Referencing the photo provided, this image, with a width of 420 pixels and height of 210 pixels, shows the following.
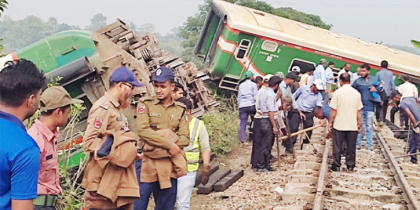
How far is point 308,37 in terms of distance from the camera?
573 inches

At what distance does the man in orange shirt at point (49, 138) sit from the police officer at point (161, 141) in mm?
982

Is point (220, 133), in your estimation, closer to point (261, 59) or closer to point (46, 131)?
point (261, 59)

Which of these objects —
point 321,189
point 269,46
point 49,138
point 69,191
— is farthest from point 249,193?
point 269,46

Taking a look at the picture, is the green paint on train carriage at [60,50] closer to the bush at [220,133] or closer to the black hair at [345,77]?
the bush at [220,133]

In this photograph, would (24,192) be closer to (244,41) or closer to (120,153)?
(120,153)

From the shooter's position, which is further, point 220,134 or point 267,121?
point 220,134

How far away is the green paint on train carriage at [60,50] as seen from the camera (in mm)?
7227

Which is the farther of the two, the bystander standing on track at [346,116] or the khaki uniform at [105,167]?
the bystander standing on track at [346,116]

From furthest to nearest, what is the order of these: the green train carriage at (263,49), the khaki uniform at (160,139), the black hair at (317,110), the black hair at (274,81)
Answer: the green train carriage at (263,49)
the black hair at (317,110)
the black hair at (274,81)
the khaki uniform at (160,139)

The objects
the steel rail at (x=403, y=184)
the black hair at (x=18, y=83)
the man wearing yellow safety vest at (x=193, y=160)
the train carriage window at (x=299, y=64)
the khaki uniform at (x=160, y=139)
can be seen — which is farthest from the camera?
the train carriage window at (x=299, y=64)

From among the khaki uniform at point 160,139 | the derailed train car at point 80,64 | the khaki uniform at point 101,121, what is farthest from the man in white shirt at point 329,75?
the khaki uniform at point 101,121

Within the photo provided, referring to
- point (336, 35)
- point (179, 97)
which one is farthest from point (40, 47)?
point (336, 35)

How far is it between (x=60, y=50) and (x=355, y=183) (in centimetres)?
472

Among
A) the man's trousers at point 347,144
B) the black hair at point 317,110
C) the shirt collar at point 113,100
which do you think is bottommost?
the man's trousers at point 347,144
